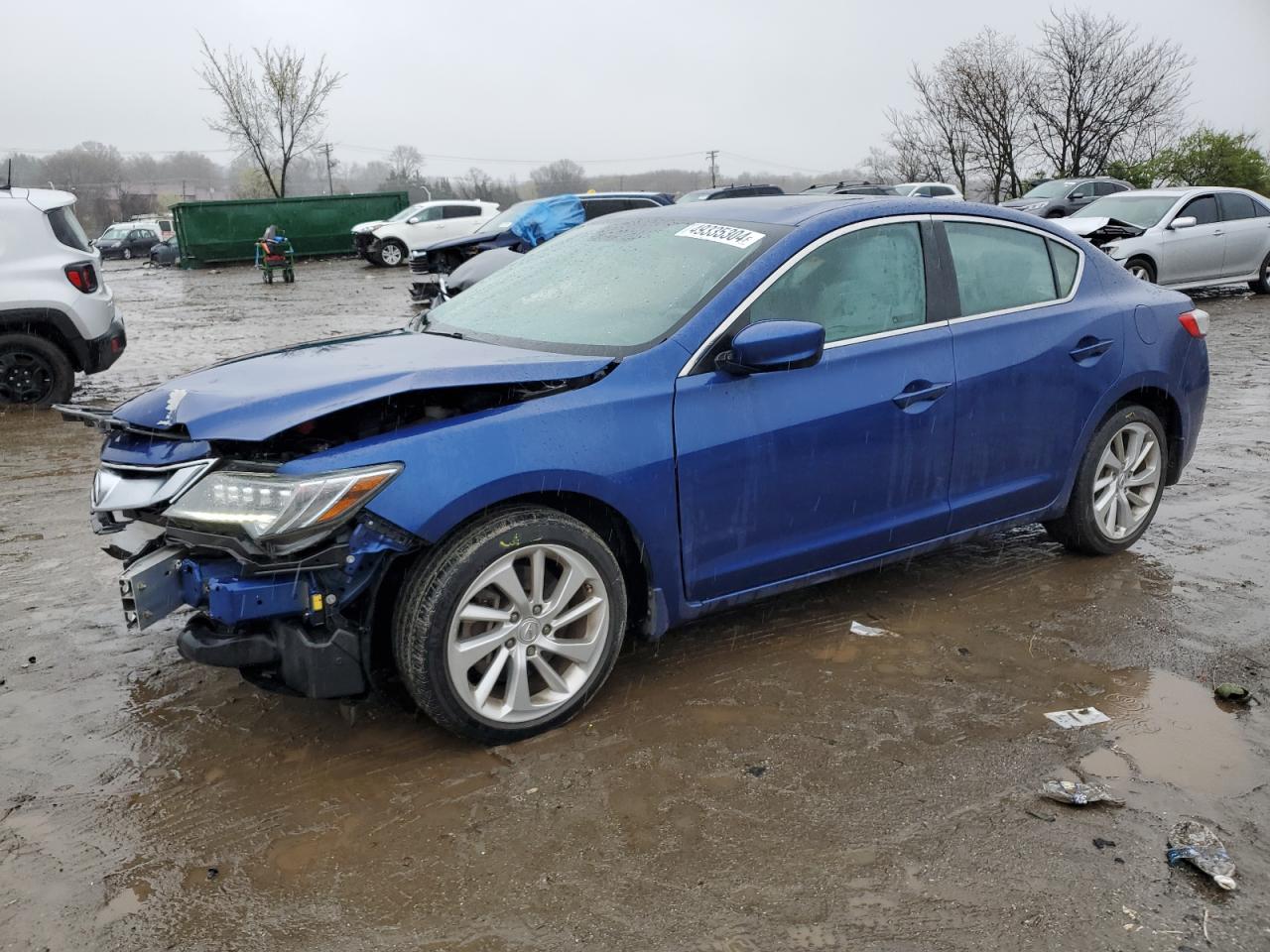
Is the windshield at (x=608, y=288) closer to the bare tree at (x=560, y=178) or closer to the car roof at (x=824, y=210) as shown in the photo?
Result: the car roof at (x=824, y=210)

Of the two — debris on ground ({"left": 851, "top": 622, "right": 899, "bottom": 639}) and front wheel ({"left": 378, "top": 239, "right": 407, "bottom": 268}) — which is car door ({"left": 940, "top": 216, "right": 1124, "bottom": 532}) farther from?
front wheel ({"left": 378, "top": 239, "right": 407, "bottom": 268})

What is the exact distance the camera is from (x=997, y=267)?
4.48m

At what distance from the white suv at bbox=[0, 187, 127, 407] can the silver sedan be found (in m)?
11.7

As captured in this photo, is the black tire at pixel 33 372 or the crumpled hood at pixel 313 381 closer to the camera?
the crumpled hood at pixel 313 381

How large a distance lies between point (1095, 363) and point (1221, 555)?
4.01ft

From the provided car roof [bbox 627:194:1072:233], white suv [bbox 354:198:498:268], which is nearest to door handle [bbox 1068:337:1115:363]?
car roof [bbox 627:194:1072:233]

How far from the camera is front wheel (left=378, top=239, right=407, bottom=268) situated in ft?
90.3

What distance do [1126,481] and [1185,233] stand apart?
38.0 ft

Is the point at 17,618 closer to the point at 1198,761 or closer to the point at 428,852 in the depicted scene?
the point at 428,852

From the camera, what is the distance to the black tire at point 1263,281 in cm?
1595

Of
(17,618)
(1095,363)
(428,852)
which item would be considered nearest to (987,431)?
(1095,363)

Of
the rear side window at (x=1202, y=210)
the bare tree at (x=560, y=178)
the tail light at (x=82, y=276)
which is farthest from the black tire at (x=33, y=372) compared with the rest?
the bare tree at (x=560, y=178)

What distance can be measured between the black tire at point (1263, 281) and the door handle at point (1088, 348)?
13633mm

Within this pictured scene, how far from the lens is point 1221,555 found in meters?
5.02
